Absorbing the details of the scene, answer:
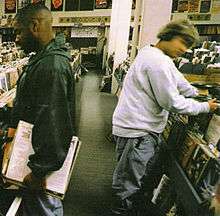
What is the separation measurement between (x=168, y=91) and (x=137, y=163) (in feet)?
2.12

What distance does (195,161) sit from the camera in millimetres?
2277

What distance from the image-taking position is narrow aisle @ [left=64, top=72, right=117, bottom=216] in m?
3.25

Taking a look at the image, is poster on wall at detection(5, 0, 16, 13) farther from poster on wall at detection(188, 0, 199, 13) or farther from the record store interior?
the record store interior

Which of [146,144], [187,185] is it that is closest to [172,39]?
[146,144]

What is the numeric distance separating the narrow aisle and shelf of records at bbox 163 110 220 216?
3.10 ft

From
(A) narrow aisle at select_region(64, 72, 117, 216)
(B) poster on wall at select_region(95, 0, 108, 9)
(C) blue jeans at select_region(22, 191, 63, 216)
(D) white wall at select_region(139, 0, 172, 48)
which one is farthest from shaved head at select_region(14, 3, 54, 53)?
(B) poster on wall at select_region(95, 0, 108, 9)

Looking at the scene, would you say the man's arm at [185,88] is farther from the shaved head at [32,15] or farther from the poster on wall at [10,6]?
the poster on wall at [10,6]

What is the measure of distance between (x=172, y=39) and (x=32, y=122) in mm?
1296

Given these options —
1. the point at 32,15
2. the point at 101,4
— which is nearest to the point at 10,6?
the point at 101,4

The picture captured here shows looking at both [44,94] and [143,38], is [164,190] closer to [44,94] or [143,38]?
[44,94]

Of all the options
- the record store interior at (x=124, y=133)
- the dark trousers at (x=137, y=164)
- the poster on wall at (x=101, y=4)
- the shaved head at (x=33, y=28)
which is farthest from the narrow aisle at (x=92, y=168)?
the poster on wall at (x=101, y=4)

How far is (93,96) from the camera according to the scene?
902 cm

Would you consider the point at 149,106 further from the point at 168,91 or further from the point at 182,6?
the point at 182,6

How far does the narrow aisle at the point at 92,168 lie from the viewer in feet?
10.7
